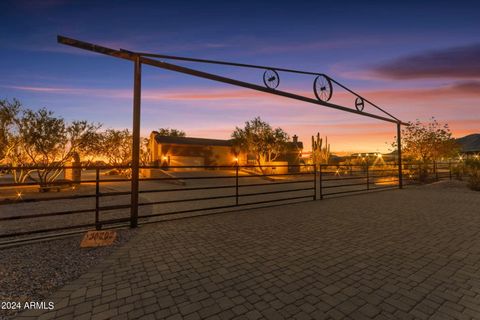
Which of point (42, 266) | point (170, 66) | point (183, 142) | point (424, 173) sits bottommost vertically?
point (42, 266)

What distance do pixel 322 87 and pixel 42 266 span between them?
8.84m

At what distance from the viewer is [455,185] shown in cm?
1329

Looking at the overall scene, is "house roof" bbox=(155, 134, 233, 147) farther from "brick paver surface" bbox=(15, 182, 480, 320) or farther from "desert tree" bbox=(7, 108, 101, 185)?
"brick paver surface" bbox=(15, 182, 480, 320)

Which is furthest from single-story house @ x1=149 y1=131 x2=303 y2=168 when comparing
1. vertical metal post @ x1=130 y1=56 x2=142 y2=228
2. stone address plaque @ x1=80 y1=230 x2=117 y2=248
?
stone address plaque @ x1=80 y1=230 x2=117 y2=248

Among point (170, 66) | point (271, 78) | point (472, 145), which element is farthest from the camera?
point (472, 145)

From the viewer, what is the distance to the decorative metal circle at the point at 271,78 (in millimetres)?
7008

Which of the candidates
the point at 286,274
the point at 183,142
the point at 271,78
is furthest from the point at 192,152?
the point at 286,274

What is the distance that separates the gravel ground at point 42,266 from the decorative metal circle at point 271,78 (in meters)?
5.51

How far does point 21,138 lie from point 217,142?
25676mm

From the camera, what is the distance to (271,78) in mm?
7023

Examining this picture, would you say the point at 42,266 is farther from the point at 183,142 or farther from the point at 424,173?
the point at 183,142

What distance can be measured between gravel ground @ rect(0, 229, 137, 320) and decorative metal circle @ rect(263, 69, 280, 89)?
5511 millimetres

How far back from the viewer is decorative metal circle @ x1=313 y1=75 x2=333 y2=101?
838 centimetres

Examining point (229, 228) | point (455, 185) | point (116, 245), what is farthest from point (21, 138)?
point (455, 185)
